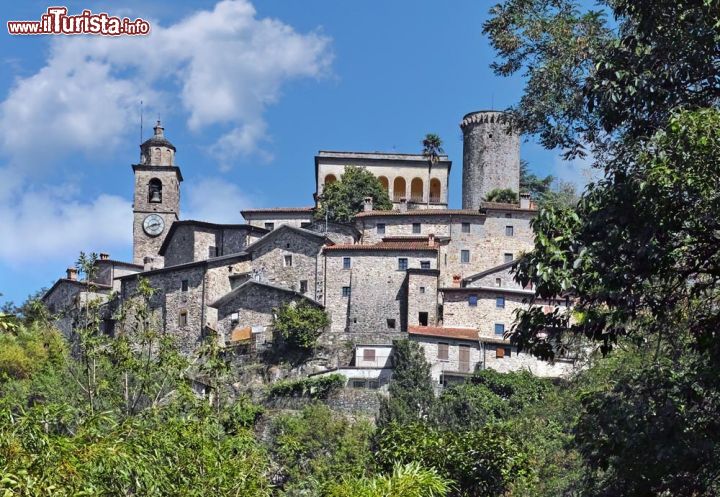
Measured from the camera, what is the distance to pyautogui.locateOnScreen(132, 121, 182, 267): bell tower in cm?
7994

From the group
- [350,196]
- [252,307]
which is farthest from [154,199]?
[252,307]

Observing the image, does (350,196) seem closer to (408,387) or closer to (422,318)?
(422,318)

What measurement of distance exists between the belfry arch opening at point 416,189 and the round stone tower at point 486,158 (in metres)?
3.25

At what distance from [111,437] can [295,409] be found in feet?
134

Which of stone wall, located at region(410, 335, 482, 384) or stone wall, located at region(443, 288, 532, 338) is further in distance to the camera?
stone wall, located at region(443, 288, 532, 338)

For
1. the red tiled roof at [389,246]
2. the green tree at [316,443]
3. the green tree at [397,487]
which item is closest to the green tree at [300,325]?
the red tiled roof at [389,246]

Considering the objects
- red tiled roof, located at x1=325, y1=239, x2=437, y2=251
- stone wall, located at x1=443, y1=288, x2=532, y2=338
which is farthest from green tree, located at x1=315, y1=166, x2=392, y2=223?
stone wall, located at x1=443, y1=288, x2=532, y2=338

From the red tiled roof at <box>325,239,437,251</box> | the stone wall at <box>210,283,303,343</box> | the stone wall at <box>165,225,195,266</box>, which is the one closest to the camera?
the stone wall at <box>210,283,303,343</box>

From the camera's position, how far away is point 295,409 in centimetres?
5484

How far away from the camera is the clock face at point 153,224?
79.9 meters

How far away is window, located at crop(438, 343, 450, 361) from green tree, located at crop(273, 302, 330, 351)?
6598mm

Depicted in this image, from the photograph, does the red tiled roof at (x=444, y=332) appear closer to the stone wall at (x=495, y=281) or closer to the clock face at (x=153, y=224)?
the stone wall at (x=495, y=281)

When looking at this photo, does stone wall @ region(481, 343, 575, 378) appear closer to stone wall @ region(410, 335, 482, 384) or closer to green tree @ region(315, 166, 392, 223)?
stone wall @ region(410, 335, 482, 384)

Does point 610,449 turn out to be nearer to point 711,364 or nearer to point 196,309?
point 711,364
